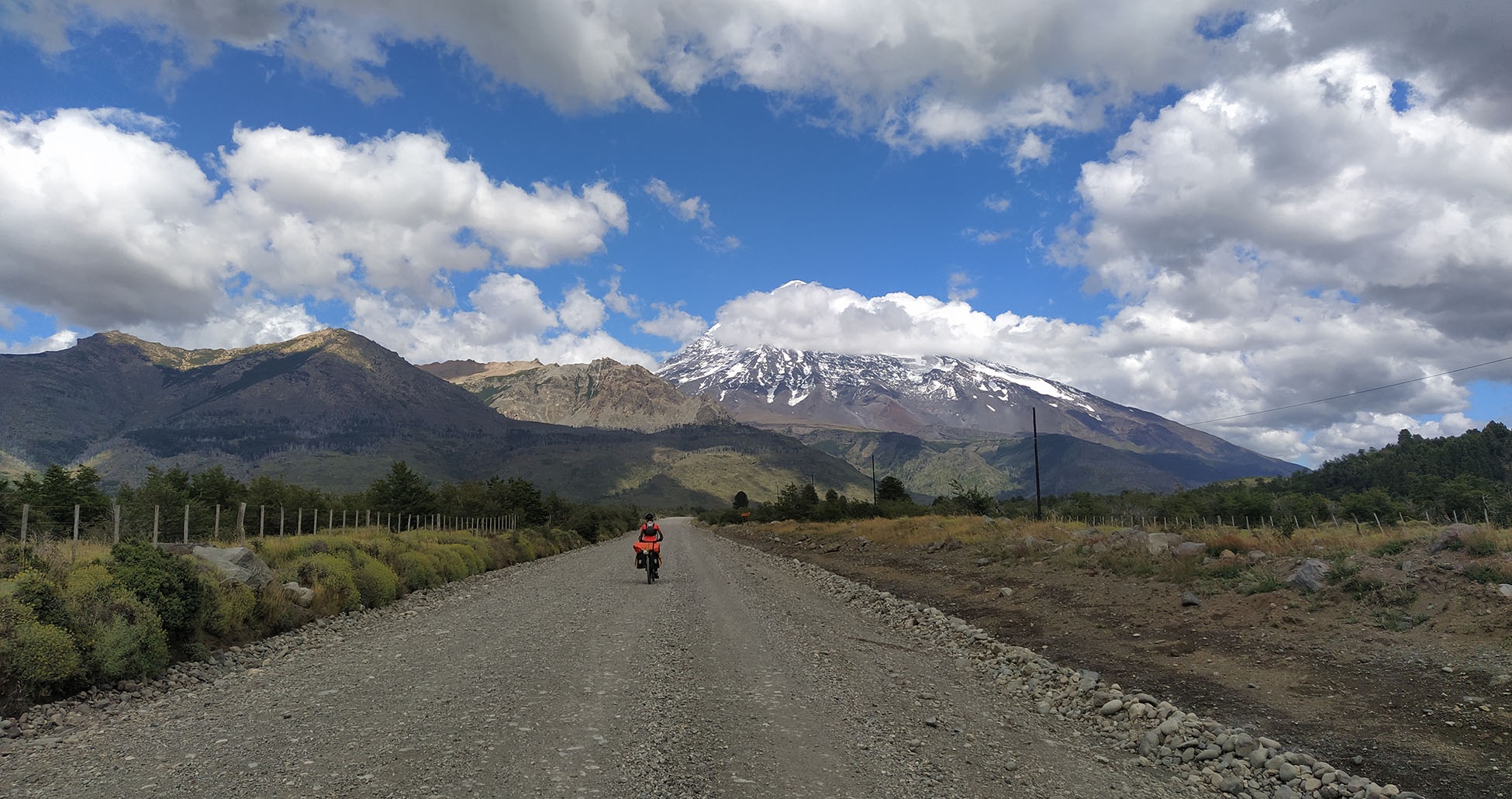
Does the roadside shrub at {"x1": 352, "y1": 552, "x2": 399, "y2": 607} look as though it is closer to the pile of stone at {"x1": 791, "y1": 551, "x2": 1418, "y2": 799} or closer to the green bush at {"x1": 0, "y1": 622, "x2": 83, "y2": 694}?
the green bush at {"x1": 0, "y1": 622, "x2": 83, "y2": 694}

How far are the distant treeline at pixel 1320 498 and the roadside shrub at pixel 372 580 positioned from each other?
2439cm

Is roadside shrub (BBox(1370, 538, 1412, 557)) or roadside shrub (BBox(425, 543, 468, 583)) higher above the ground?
roadside shrub (BBox(1370, 538, 1412, 557))

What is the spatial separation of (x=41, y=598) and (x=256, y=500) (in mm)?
77378

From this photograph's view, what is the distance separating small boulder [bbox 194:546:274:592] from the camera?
13461 millimetres

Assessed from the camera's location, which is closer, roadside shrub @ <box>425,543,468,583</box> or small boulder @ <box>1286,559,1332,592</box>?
small boulder @ <box>1286,559,1332,592</box>

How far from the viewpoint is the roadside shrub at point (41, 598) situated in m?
8.94

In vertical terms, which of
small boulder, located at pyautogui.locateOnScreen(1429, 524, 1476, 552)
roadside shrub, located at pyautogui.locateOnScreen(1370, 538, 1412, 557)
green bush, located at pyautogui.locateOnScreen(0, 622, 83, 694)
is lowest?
green bush, located at pyautogui.locateOnScreen(0, 622, 83, 694)

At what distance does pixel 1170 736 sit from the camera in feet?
26.7

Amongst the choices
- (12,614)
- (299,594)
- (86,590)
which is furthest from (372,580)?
(12,614)

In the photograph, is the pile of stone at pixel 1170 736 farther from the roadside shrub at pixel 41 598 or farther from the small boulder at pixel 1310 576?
the roadside shrub at pixel 41 598

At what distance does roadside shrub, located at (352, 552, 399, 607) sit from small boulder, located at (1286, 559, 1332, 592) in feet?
63.3

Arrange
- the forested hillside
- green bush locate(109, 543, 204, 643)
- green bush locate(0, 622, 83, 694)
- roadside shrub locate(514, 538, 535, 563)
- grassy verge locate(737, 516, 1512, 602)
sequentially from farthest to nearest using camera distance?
the forested hillside → roadside shrub locate(514, 538, 535, 563) → grassy verge locate(737, 516, 1512, 602) → green bush locate(109, 543, 204, 643) → green bush locate(0, 622, 83, 694)

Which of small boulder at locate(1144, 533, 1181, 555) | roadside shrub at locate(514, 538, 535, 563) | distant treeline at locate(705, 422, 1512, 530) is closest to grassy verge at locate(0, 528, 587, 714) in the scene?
small boulder at locate(1144, 533, 1181, 555)

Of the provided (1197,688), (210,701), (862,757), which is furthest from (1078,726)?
(210,701)
